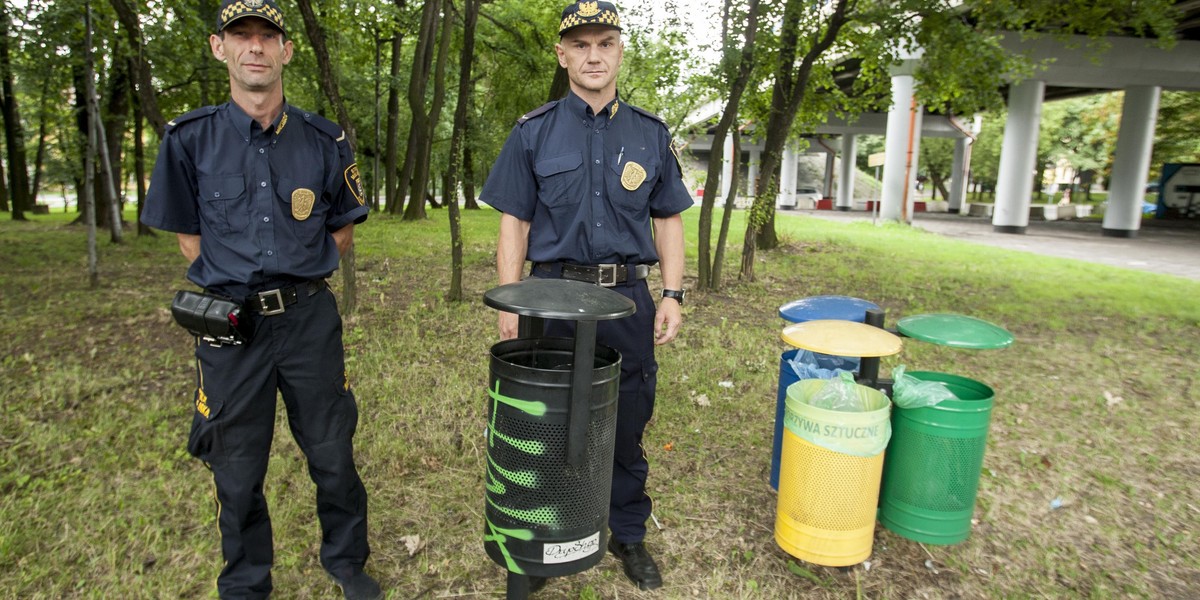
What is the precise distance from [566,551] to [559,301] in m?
0.80

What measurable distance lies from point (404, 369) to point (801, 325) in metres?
3.36

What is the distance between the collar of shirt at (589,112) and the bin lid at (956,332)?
1.76 m

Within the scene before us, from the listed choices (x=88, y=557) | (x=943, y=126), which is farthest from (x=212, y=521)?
(x=943, y=126)

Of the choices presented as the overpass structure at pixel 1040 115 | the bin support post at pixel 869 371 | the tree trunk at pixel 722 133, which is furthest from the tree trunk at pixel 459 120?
the overpass structure at pixel 1040 115

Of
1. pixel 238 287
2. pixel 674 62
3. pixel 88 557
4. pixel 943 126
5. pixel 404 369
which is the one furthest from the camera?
pixel 943 126

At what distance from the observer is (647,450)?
418 centimetres

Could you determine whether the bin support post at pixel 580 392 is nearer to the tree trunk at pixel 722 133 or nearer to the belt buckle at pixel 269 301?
the belt buckle at pixel 269 301

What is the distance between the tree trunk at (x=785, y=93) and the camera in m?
8.34

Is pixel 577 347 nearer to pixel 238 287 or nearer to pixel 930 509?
pixel 238 287

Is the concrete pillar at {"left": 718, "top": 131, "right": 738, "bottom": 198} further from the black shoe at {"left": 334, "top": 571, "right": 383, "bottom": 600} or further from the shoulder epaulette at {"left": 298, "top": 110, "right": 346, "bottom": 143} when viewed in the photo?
the black shoe at {"left": 334, "top": 571, "right": 383, "bottom": 600}

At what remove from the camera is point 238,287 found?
2.43 m

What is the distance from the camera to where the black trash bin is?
2012 millimetres

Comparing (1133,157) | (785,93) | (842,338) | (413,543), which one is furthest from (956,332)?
(1133,157)

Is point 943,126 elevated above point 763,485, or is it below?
above
